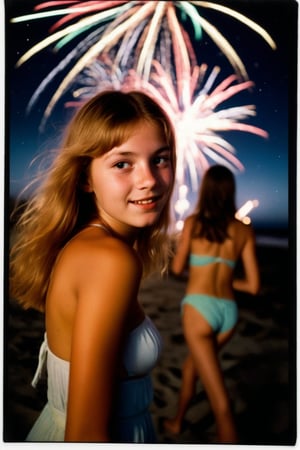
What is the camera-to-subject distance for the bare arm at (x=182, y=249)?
5.86 feet

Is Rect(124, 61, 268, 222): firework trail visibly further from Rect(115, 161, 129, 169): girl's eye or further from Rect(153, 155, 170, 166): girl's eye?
Rect(115, 161, 129, 169): girl's eye

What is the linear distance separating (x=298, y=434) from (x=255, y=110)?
3.94ft

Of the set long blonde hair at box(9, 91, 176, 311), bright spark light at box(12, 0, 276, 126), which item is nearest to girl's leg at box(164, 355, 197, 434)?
long blonde hair at box(9, 91, 176, 311)

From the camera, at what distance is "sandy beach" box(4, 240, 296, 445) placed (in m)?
1.78

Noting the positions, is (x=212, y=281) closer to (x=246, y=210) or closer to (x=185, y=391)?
(x=246, y=210)

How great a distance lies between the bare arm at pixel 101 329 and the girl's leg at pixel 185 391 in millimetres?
448

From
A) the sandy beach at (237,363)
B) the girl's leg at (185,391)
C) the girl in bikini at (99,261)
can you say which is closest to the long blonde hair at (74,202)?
the girl in bikini at (99,261)

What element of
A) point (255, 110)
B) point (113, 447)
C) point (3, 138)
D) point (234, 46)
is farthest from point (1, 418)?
point (234, 46)

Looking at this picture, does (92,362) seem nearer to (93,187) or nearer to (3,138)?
(93,187)

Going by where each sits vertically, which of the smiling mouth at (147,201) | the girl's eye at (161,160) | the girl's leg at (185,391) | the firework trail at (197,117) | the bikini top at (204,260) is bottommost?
the girl's leg at (185,391)

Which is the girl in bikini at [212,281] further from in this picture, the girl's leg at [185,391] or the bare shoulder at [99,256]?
the bare shoulder at [99,256]

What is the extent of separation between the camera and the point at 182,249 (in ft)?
5.89

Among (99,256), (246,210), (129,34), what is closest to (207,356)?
(246,210)

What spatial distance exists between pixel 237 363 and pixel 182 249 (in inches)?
18.0
